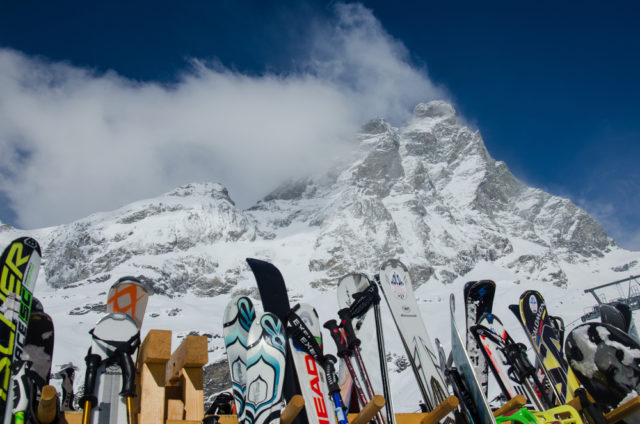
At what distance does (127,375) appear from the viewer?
2980 mm

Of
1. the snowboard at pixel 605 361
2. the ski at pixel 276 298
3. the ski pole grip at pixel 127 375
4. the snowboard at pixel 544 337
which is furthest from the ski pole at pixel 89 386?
the snowboard at pixel 544 337

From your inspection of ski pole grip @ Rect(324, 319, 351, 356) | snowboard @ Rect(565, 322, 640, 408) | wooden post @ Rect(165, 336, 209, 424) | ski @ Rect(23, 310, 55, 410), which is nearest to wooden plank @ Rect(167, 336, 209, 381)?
wooden post @ Rect(165, 336, 209, 424)


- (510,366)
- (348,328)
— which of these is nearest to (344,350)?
(348,328)

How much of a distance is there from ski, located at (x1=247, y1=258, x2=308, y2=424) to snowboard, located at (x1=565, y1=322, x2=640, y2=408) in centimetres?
241

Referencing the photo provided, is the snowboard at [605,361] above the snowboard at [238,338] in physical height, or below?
below

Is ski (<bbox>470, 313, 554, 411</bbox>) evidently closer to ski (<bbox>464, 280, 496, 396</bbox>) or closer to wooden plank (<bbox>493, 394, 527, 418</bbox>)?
ski (<bbox>464, 280, 496, 396</bbox>)

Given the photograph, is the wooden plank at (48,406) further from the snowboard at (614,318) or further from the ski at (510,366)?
the snowboard at (614,318)

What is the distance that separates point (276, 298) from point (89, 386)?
5.12 feet

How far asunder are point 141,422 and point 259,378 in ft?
2.54

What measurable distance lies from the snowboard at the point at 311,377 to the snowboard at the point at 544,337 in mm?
2659

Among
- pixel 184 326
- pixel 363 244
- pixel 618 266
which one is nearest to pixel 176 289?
pixel 184 326

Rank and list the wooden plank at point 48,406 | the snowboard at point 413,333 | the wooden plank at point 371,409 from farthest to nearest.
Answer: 1. the snowboard at point 413,333
2. the wooden plank at point 371,409
3. the wooden plank at point 48,406

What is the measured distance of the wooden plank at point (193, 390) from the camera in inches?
133

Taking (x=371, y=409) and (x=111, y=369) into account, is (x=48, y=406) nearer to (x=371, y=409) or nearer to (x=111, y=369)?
(x=111, y=369)
